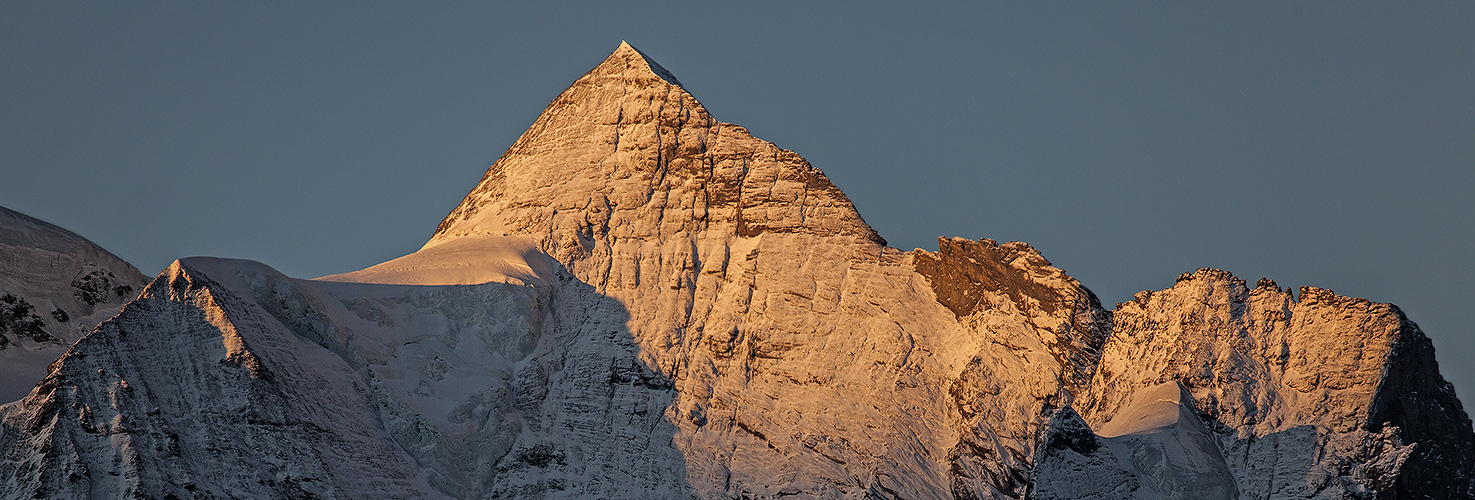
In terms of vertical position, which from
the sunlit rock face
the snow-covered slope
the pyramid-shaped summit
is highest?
the pyramid-shaped summit

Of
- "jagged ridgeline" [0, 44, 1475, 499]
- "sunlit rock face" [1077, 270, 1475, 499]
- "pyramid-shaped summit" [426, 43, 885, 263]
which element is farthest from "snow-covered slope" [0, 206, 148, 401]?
"sunlit rock face" [1077, 270, 1475, 499]

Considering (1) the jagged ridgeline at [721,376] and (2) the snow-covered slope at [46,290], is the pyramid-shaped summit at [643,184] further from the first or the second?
(2) the snow-covered slope at [46,290]

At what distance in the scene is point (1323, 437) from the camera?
145000mm

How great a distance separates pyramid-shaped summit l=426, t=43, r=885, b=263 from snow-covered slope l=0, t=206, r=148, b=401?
76.3 feet

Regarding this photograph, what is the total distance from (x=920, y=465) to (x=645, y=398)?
17359 mm

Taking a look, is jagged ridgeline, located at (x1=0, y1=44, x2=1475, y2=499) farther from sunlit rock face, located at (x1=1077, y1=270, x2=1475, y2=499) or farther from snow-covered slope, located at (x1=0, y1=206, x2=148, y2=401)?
snow-covered slope, located at (x1=0, y1=206, x2=148, y2=401)

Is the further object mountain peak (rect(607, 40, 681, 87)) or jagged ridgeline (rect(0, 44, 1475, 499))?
mountain peak (rect(607, 40, 681, 87))

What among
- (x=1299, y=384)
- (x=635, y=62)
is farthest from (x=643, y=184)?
(x=1299, y=384)

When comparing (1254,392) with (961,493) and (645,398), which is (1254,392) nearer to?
(961,493)

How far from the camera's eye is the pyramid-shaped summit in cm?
16525

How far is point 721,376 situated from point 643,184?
19.6 meters

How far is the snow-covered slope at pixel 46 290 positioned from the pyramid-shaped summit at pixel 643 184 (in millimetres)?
23244

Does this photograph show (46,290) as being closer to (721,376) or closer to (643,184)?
(643,184)

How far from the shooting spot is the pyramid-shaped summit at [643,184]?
165 m
